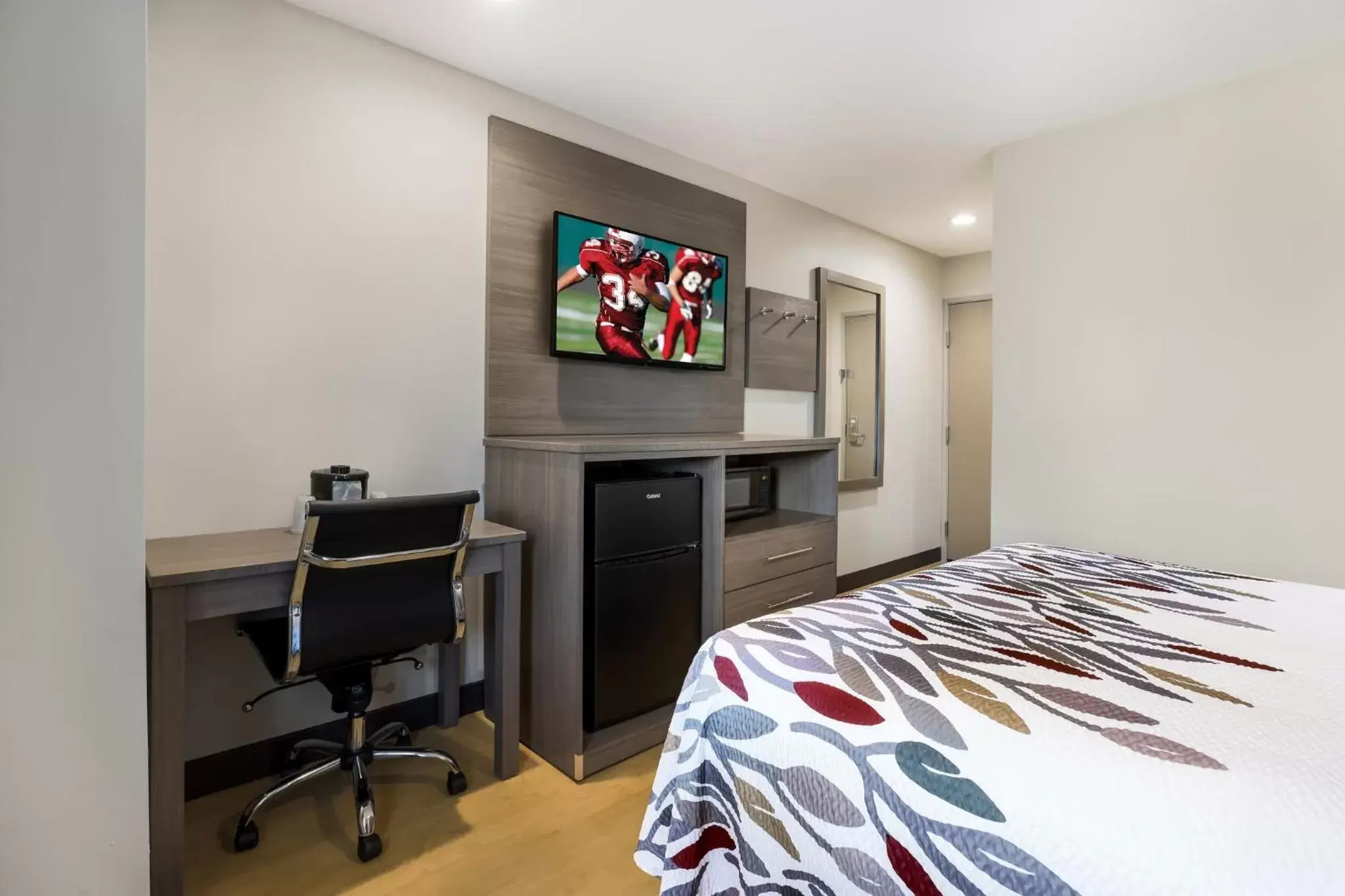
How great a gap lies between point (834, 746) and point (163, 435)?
2063 mm

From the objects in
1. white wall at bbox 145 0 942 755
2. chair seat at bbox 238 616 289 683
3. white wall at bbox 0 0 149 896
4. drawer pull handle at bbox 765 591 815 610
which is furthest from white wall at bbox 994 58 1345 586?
white wall at bbox 0 0 149 896

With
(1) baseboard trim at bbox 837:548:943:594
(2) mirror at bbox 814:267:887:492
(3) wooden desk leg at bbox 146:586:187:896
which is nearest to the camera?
(3) wooden desk leg at bbox 146:586:187:896

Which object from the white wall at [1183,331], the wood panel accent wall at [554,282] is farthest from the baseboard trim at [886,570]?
the wood panel accent wall at [554,282]

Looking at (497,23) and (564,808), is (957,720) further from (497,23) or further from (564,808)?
(497,23)

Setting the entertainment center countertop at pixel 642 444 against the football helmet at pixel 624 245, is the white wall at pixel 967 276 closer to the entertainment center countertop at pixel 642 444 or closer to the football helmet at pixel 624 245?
the entertainment center countertop at pixel 642 444

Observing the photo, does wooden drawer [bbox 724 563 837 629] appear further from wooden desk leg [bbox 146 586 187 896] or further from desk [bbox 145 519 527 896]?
wooden desk leg [bbox 146 586 187 896]

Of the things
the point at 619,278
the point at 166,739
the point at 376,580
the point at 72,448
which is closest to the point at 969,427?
the point at 619,278

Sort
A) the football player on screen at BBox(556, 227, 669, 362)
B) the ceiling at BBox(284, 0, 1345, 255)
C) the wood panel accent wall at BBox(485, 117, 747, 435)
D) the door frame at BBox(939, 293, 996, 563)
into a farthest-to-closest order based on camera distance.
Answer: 1. the door frame at BBox(939, 293, 996, 563)
2. the football player on screen at BBox(556, 227, 669, 362)
3. the wood panel accent wall at BBox(485, 117, 747, 435)
4. the ceiling at BBox(284, 0, 1345, 255)

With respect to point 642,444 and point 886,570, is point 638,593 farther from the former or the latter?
point 886,570

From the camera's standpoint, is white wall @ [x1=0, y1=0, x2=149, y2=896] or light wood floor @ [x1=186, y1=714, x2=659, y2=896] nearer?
white wall @ [x1=0, y1=0, x2=149, y2=896]

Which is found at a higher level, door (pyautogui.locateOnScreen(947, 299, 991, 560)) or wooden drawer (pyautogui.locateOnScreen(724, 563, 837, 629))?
door (pyautogui.locateOnScreen(947, 299, 991, 560))

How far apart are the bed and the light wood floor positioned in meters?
0.72

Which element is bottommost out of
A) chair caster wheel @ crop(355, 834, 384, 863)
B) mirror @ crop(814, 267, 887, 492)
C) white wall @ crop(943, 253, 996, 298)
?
chair caster wheel @ crop(355, 834, 384, 863)

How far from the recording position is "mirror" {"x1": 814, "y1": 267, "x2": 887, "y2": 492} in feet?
13.6
